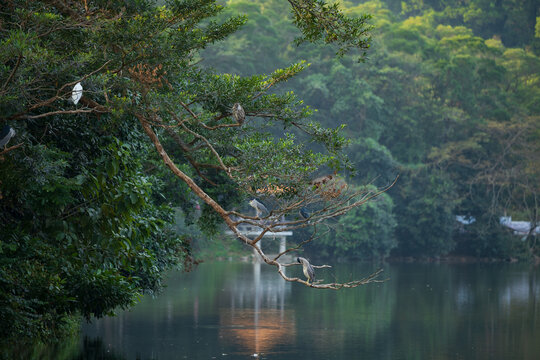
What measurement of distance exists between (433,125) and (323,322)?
2859 cm

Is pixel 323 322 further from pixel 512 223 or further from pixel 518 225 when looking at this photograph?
pixel 512 223

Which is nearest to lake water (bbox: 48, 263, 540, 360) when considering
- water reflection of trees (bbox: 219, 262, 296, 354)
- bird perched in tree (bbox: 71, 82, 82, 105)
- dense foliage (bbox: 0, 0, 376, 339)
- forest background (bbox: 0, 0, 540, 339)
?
water reflection of trees (bbox: 219, 262, 296, 354)

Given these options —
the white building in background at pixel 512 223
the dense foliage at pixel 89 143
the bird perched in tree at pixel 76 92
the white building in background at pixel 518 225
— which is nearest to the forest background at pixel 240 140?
the dense foliage at pixel 89 143

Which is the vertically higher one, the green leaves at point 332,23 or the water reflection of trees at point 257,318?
the green leaves at point 332,23

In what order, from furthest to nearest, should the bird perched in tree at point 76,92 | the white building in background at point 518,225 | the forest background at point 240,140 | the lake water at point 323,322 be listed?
1. the white building in background at point 518,225
2. the lake water at point 323,322
3. the forest background at point 240,140
4. the bird perched in tree at point 76,92

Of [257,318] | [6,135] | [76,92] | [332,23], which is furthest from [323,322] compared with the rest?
[6,135]

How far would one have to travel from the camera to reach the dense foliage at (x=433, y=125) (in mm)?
42781

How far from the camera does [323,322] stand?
19141mm

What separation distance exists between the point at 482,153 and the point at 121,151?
36580mm

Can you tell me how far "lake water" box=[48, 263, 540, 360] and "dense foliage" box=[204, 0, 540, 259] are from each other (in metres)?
12.1

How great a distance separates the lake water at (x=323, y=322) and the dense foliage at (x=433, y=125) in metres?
12.1

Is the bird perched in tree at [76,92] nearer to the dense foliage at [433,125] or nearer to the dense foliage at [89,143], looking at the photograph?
the dense foliage at [89,143]

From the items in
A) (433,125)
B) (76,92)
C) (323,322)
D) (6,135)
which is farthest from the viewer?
(433,125)

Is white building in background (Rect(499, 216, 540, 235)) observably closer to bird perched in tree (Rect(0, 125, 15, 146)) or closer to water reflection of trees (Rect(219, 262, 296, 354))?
water reflection of trees (Rect(219, 262, 296, 354))
